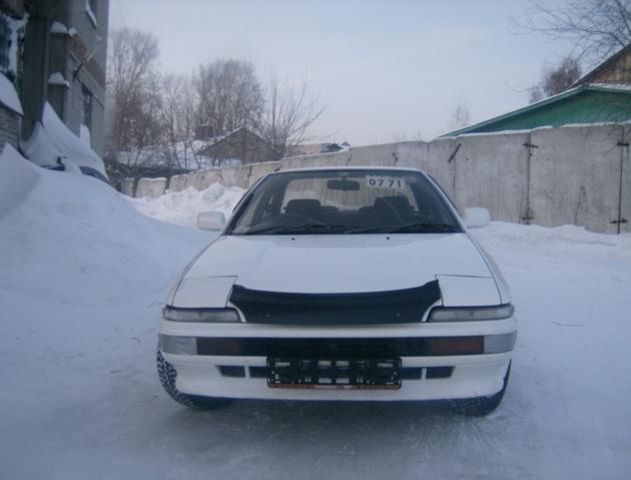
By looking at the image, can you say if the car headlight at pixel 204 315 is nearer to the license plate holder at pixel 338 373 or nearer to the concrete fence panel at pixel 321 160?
the license plate holder at pixel 338 373

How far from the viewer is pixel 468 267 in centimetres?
258

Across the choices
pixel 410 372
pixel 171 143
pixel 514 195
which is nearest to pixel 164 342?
pixel 410 372

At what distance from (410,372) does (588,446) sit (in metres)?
0.94

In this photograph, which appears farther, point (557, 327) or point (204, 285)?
point (557, 327)

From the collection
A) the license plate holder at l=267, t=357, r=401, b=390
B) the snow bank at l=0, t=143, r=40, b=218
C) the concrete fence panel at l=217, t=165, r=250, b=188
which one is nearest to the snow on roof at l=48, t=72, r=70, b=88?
the snow bank at l=0, t=143, r=40, b=218

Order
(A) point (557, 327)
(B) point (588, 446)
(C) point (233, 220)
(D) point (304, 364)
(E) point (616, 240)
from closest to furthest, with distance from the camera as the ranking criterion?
(D) point (304, 364)
(B) point (588, 446)
(C) point (233, 220)
(A) point (557, 327)
(E) point (616, 240)

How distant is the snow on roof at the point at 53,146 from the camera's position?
24.5ft

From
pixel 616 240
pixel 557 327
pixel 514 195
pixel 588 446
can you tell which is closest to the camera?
pixel 588 446

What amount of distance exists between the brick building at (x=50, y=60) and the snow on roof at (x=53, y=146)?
0.16 metres

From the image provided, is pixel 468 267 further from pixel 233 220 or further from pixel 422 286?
pixel 233 220

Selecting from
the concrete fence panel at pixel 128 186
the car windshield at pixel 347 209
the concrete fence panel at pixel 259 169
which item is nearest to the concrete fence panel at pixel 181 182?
the concrete fence panel at pixel 259 169

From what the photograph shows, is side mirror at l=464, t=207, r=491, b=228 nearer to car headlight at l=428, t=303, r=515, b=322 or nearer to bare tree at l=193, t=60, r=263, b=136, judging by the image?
car headlight at l=428, t=303, r=515, b=322

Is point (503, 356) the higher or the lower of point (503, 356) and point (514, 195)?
the lower

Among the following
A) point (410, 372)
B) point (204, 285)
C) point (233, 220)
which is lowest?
point (410, 372)
